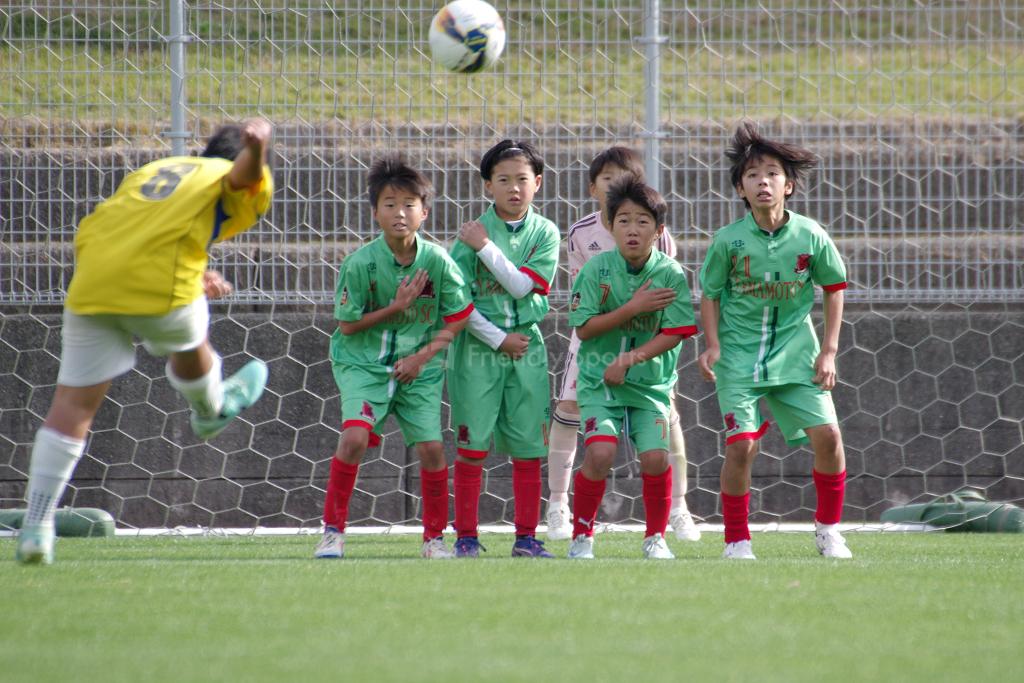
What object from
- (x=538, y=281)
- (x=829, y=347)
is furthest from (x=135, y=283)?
(x=829, y=347)

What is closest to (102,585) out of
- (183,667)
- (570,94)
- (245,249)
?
(183,667)

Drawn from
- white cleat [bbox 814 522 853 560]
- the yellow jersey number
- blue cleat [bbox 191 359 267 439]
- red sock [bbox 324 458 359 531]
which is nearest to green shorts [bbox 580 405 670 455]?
white cleat [bbox 814 522 853 560]

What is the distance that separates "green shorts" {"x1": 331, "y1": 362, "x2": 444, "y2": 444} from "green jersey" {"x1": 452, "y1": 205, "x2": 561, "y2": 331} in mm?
370

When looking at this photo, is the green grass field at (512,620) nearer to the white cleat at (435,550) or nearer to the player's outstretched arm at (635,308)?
the white cleat at (435,550)

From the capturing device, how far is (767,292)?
5070 millimetres

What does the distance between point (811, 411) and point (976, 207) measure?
9.13 ft

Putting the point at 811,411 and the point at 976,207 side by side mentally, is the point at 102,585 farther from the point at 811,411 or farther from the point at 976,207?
the point at 976,207

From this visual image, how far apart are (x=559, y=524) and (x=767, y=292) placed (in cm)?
172

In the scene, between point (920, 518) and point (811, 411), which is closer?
point (811, 411)

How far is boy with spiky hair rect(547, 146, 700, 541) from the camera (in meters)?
6.05

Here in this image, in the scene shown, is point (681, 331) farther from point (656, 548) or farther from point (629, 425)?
point (656, 548)

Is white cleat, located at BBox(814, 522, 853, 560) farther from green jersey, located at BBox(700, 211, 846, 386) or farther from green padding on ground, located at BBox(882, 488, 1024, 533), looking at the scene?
green padding on ground, located at BBox(882, 488, 1024, 533)

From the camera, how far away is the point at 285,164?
715cm

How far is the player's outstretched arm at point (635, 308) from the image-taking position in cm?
509
